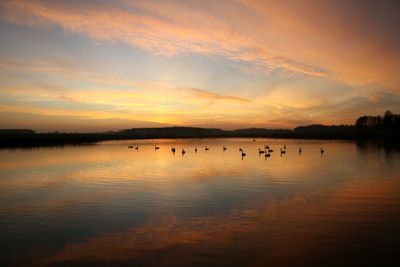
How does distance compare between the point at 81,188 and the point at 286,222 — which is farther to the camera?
the point at 81,188

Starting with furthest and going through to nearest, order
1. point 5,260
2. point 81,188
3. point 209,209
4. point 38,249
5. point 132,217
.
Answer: point 81,188 < point 209,209 < point 132,217 < point 38,249 < point 5,260

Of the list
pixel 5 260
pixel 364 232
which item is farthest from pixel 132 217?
pixel 364 232

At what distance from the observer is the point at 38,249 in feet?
35.7

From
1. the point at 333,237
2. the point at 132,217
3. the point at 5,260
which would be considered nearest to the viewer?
the point at 5,260

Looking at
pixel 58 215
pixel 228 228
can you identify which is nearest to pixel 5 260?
pixel 58 215

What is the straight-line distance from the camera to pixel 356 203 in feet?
55.7

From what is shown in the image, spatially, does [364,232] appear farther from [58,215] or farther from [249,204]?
[58,215]

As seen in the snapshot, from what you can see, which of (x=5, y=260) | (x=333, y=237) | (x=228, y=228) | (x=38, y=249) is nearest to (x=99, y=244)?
(x=38, y=249)

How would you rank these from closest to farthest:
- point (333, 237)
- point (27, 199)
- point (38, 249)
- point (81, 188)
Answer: point (38, 249) < point (333, 237) < point (27, 199) < point (81, 188)

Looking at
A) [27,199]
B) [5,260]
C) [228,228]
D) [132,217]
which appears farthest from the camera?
[27,199]

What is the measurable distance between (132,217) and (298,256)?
7.38 metres

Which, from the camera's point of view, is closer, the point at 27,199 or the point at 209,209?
the point at 209,209

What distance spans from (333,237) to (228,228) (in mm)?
3613

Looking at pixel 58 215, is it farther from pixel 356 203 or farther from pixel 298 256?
pixel 356 203
